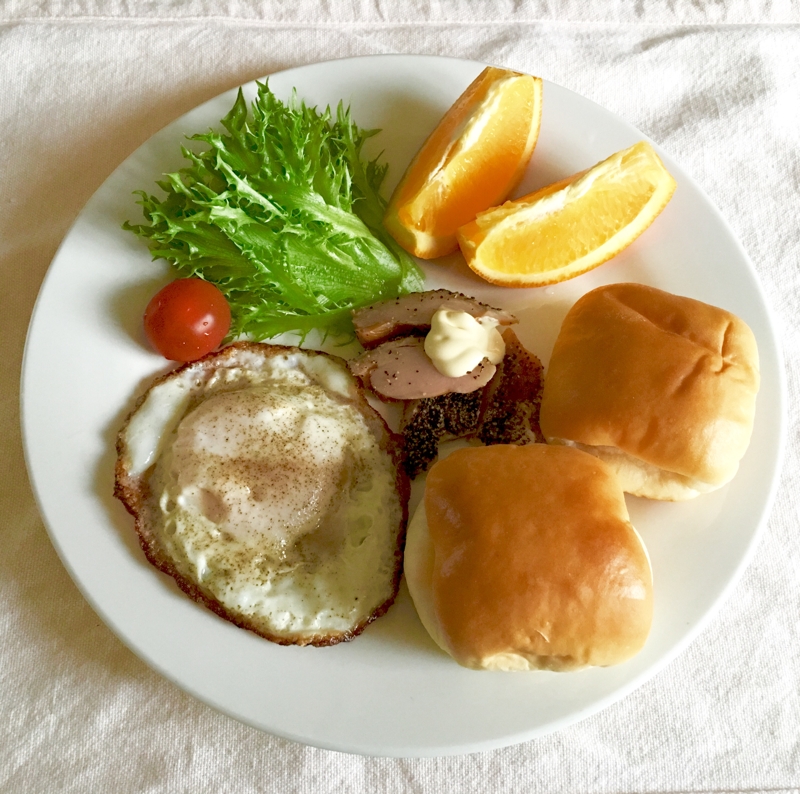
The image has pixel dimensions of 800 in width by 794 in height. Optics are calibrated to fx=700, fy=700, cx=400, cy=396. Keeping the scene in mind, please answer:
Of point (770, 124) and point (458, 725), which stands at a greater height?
point (770, 124)

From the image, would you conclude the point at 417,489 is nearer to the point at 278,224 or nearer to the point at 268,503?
the point at 268,503

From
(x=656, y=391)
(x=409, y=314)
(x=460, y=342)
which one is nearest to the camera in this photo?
(x=656, y=391)

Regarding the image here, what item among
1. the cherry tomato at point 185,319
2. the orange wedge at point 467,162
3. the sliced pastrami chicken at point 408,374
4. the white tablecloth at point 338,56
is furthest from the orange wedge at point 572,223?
the cherry tomato at point 185,319

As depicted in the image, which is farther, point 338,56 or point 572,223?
point 338,56

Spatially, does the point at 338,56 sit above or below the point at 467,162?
above

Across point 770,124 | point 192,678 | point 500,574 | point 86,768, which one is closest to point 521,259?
point 500,574

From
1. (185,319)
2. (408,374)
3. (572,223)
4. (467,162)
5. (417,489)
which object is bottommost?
(417,489)

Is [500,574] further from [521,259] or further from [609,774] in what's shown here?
[521,259]

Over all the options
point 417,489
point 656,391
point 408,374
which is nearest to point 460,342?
point 408,374
